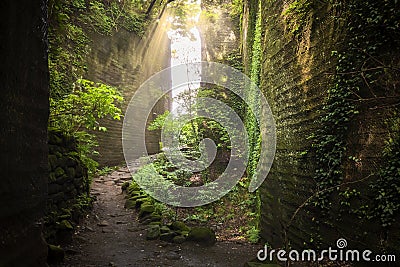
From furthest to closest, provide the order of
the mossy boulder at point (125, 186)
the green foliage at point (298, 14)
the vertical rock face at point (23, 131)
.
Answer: the mossy boulder at point (125, 186)
the green foliage at point (298, 14)
the vertical rock face at point (23, 131)

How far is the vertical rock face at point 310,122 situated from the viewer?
317 cm

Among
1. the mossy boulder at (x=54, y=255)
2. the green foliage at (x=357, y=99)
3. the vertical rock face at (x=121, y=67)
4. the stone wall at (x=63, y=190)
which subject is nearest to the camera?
the green foliage at (x=357, y=99)

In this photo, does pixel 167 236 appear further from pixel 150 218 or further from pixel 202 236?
pixel 150 218

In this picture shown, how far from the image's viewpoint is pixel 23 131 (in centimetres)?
224

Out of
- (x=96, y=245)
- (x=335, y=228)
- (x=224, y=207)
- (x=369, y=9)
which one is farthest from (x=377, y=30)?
(x=224, y=207)

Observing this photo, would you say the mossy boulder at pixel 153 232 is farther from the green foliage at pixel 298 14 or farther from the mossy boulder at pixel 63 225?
the green foliage at pixel 298 14

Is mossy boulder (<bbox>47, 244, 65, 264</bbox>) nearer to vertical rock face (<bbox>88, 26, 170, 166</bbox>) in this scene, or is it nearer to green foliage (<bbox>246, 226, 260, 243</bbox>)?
green foliage (<bbox>246, 226, 260, 243</bbox>)

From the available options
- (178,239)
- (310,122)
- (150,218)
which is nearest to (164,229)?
(178,239)

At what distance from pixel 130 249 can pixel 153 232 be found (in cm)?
95

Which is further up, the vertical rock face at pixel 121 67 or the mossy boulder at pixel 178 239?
the vertical rock face at pixel 121 67

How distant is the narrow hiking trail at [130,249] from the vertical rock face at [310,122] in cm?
95

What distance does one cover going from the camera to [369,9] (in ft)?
10.6

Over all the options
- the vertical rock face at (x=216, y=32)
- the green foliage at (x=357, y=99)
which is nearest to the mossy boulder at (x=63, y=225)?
the green foliage at (x=357, y=99)

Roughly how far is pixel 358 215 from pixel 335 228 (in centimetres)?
44
